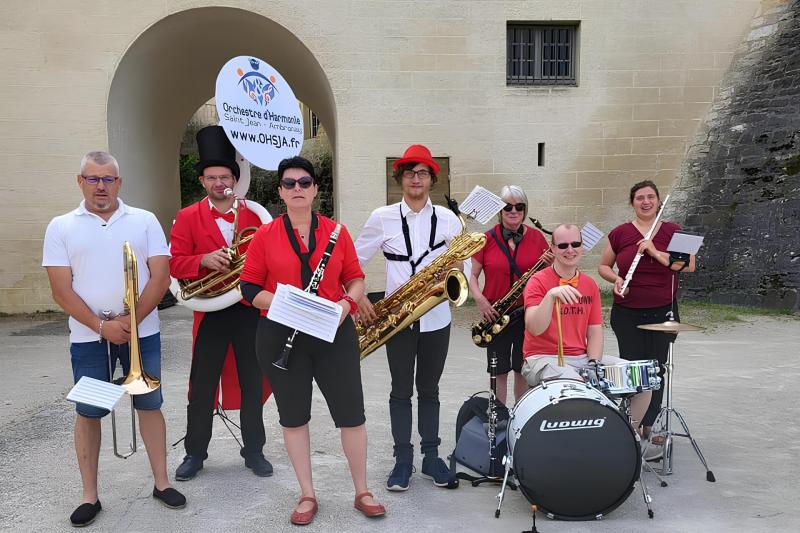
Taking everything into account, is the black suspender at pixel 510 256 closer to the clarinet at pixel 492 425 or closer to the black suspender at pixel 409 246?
the black suspender at pixel 409 246

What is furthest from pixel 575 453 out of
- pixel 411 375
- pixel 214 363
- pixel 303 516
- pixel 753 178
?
pixel 753 178

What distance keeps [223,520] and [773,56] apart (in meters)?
12.4

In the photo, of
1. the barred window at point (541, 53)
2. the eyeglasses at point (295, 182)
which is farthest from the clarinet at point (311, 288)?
the barred window at point (541, 53)

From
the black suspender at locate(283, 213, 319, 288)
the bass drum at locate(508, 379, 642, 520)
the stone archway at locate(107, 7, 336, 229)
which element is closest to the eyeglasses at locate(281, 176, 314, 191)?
the black suspender at locate(283, 213, 319, 288)

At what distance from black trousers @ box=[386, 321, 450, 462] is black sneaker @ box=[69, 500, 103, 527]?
1822 millimetres

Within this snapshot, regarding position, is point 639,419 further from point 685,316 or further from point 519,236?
point 685,316

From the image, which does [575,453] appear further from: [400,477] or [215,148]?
[215,148]

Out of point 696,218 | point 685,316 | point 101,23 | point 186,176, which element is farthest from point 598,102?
point 186,176

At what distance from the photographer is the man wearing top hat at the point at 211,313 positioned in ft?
14.1

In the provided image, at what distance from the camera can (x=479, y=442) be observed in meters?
4.16

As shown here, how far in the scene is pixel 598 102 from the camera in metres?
11.9

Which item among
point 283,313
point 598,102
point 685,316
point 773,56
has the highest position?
point 773,56

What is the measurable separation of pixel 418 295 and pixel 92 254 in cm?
188

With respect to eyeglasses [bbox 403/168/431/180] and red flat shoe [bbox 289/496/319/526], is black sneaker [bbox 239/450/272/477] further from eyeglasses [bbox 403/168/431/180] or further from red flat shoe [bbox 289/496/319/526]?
eyeglasses [bbox 403/168/431/180]
